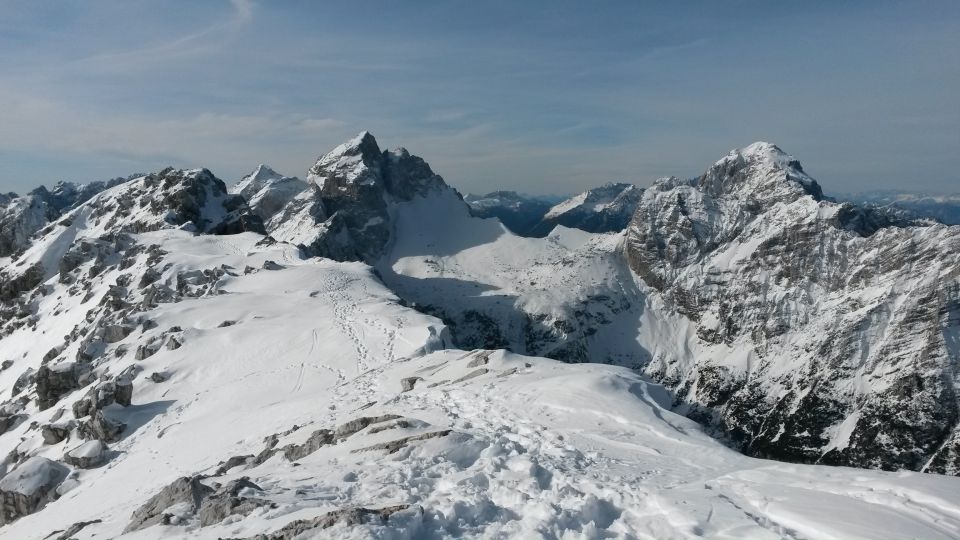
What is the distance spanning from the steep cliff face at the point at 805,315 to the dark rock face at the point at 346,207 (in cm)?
7400

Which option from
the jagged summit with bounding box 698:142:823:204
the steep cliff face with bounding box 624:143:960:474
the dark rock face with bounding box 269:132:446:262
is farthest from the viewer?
the jagged summit with bounding box 698:142:823:204

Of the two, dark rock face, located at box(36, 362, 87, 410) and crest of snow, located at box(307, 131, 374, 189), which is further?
crest of snow, located at box(307, 131, 374, 189)

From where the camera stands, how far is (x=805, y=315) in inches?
5906

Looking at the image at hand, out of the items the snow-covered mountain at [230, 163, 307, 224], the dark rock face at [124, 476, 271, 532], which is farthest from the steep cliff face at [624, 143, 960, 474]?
the dark rock face at [124, 476, 271, 532]

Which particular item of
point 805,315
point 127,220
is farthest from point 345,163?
point 805,315

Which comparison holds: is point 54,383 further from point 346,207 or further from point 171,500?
point 346,207

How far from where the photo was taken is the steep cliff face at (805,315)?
124500 millimetres

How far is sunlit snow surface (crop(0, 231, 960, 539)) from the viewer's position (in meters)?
13.9

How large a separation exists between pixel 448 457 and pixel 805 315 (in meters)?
154

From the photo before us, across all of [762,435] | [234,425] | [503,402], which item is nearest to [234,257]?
[234,425]

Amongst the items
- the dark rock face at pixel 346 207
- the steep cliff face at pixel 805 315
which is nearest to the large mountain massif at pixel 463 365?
the steep cliff face at pixel 805 315

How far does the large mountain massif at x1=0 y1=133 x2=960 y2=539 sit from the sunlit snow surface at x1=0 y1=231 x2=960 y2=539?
12 cm

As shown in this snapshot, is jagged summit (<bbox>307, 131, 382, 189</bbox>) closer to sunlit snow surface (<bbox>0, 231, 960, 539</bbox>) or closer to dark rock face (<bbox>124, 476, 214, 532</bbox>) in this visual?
sunlit snow surface (<bbox>0, 231, 960, 539</bbox>)

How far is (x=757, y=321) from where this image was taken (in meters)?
155
